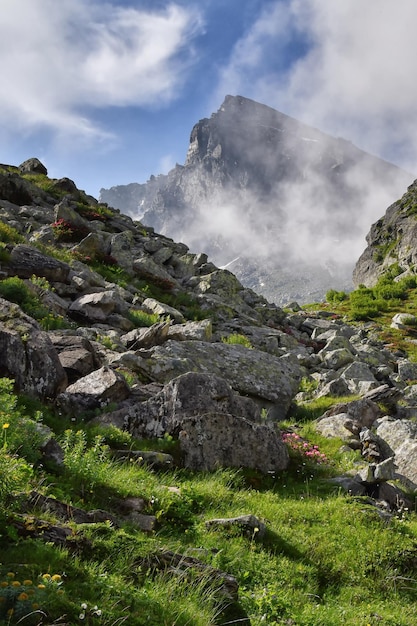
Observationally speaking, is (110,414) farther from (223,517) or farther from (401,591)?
(401,591)

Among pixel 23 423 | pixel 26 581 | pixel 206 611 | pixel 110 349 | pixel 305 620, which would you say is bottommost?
pixel 305 620

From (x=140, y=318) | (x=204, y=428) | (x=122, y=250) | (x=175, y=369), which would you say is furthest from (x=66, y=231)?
(x=204, y=428)

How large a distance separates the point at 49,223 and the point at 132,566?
29.3 meters

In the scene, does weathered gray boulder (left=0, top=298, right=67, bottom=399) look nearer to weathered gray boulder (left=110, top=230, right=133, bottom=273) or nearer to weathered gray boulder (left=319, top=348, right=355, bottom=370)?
weathered gray boulder (left=319, top=348, right=355, bottom=370)

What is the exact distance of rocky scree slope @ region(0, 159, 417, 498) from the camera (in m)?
9.15

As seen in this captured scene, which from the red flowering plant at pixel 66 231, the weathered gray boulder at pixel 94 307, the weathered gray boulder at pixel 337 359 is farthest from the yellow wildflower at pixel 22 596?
the red flowering plant at pixel 66 231

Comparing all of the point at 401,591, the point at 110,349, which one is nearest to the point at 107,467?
the point at 401,591

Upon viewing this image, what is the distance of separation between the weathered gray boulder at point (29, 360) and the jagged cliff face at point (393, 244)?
295 feet

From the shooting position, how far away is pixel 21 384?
8.54 meters

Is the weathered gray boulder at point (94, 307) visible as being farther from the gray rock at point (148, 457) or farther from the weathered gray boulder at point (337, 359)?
the weathered gray boulder at point (337, 359)

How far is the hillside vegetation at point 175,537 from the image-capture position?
3787 millimetres

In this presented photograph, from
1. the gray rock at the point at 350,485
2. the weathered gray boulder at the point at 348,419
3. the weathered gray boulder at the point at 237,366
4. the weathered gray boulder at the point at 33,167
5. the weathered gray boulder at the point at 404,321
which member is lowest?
the gray rock at the point at 350,485

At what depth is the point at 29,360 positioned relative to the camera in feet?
29.1

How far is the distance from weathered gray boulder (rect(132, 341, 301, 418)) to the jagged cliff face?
8266cm
